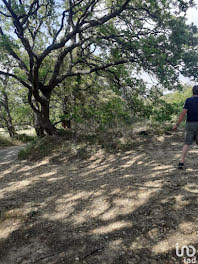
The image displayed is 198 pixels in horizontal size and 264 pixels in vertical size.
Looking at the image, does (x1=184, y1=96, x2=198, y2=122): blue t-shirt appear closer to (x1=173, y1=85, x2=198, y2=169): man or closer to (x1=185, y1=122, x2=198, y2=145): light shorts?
(x1=173, y1=85, x2=198, y2=169): man

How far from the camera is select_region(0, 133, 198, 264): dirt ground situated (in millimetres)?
2414

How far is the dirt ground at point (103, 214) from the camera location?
241 centimetres

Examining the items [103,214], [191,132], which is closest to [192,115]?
[191,132]

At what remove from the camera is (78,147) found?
301 inches

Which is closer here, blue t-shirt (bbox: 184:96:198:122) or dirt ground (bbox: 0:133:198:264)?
dirt ground (bbox: 0:133:198:264)

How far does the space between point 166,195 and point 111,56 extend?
24.4 feet

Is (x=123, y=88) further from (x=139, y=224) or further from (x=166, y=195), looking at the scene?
(x=139, y=224)

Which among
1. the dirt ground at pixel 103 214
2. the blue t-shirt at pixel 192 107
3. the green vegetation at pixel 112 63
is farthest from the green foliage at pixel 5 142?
the blue t-shirt at pixel 192 107

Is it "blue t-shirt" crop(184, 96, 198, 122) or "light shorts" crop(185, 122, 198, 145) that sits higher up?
"blue t-shirt" crop(184, 96, 198, 122)

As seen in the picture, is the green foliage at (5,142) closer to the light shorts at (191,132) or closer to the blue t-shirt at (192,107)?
the light shorts at (191,132)

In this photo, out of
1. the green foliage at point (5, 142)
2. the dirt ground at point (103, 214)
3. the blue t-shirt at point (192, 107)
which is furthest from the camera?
the green foliage at point (5, 142)

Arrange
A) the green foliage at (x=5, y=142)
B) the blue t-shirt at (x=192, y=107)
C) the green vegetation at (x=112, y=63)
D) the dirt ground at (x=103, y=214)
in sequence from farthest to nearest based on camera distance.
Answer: the green foliage at (x=5, y=142) < the green vegetation at (x=112, y=63) < the blue t-shirt at (x=192, y=107) < the dirt ground at (x=103, y=214)

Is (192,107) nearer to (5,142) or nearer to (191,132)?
(191,132)

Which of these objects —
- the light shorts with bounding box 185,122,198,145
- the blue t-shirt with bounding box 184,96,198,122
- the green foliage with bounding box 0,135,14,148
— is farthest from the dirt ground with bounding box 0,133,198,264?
the green foliage with bounding box 0,135,14,148
